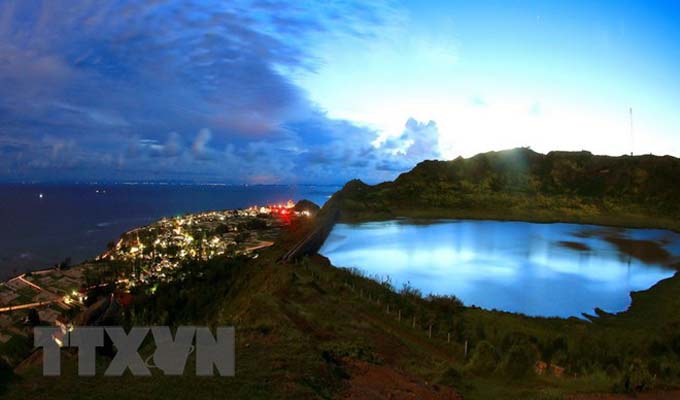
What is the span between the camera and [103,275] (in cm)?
2730

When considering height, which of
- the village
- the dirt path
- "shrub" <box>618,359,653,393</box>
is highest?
the dirt path

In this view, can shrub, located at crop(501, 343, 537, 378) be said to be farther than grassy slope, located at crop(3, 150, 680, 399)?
Yes

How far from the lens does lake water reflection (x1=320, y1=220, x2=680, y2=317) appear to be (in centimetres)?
2075

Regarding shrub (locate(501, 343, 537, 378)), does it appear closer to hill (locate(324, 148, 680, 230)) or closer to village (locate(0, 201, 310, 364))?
village (locate(0, 201, 310, 364))

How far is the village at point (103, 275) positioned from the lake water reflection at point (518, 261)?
980 centimetres

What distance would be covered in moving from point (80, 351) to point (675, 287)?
87.3 feet

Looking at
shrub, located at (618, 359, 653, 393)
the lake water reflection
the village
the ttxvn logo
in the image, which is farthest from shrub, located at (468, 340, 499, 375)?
the village

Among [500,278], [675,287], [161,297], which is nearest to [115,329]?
[161,297]

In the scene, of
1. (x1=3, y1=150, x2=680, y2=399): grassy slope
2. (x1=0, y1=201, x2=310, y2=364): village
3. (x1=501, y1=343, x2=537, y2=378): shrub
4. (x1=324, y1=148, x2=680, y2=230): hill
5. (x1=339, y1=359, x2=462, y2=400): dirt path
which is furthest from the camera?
(x1=324, y1=148, x2=680, y2=230): hill

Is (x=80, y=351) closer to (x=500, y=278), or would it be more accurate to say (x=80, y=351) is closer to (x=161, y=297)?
(x=161, y=297)

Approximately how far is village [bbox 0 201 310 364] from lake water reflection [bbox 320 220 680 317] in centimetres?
980

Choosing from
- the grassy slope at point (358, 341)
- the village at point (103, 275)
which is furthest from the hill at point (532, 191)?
the grassy slope at point (358, 341)

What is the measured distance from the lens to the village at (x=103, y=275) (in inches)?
722

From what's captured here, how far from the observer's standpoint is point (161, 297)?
803 inches
